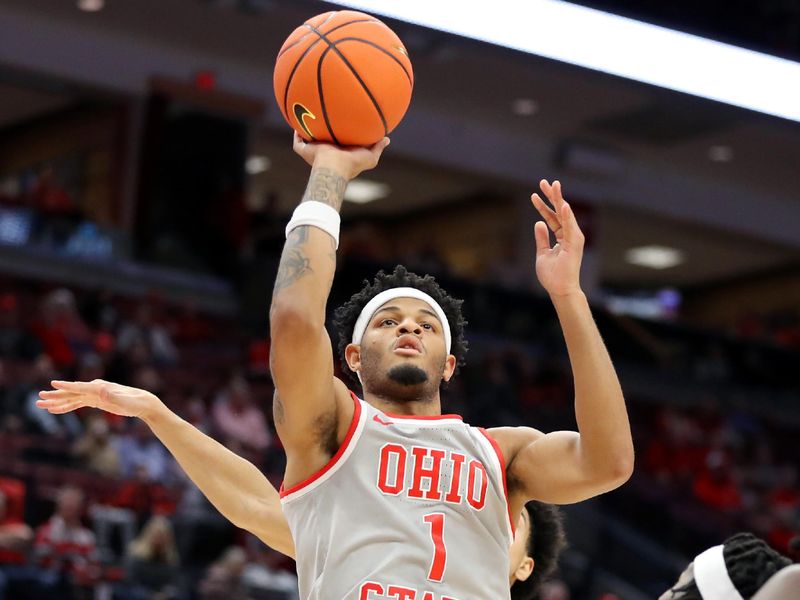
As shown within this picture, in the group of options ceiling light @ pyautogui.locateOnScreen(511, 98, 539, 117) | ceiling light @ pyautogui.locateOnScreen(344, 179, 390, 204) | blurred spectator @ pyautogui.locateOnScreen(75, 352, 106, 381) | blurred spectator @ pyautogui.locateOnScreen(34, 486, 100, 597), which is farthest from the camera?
ceiling light @ pyautogui.locateOnScreen(344, 179, 390, 204)

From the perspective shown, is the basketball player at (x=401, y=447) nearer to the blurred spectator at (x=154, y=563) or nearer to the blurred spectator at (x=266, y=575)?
the blurred spectator at (x=154, y=563)

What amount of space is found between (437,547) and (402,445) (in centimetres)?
25

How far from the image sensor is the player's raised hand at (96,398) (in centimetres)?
355

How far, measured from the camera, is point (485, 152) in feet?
63.7

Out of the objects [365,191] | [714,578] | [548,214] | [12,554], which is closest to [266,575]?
[12,554]

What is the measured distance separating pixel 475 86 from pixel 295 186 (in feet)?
15.1

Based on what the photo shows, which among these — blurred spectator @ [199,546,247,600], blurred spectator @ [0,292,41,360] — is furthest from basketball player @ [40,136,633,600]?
blurred spectator @ [0,292,41,360]

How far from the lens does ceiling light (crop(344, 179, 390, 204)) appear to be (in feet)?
69.1

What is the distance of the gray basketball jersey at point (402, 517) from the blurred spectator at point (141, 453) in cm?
783

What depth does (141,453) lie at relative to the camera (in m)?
11.1

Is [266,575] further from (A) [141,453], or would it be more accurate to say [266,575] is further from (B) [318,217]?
(B) [318,217]

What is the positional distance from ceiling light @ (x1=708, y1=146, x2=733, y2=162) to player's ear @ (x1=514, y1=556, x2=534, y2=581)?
52.4 ft

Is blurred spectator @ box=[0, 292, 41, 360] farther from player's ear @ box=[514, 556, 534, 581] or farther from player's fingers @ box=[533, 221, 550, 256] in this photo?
player's fingers @ box=[533, 221, 550, 256]

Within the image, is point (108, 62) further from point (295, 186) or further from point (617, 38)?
point (617, 38)
